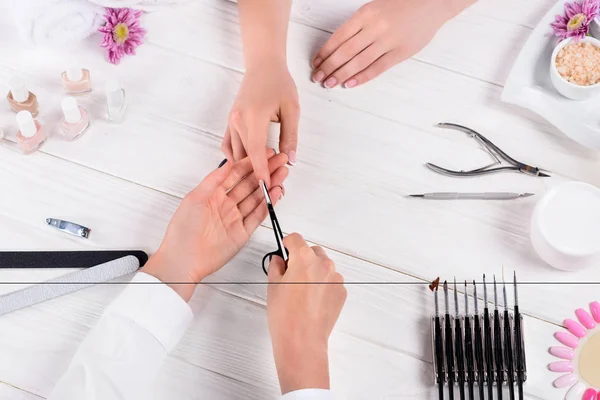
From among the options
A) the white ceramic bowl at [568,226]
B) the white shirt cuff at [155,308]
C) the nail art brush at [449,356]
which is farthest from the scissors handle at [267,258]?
Result: the white ceramic bowl at [568,226]

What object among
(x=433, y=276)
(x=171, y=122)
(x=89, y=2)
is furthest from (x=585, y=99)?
(x=89, y=2)

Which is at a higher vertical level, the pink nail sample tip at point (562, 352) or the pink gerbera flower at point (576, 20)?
the pink gerbera flower at point (576, 20)

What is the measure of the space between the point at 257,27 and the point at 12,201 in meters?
0.39

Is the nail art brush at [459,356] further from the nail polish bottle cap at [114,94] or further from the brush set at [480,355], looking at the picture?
the nail polish bottle cap at [114,94]

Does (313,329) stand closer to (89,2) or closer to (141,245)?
(141,245)

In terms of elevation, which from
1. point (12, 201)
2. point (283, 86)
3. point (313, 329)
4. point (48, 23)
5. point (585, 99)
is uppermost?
point (585, 99)

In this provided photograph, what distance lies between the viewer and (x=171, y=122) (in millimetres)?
926

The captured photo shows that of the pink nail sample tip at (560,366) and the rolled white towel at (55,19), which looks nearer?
the pink nail sample tip at (560,366)

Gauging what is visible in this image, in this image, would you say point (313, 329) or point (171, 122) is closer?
point (313, 329)

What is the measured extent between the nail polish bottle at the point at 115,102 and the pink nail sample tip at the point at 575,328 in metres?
0.62

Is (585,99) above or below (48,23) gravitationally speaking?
above

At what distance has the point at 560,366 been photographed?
2.70 ft

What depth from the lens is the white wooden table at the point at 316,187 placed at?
828 mm

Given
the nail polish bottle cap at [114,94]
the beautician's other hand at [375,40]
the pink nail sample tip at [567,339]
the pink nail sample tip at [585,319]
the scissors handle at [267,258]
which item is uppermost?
the beautician's other hand at [375,40]
